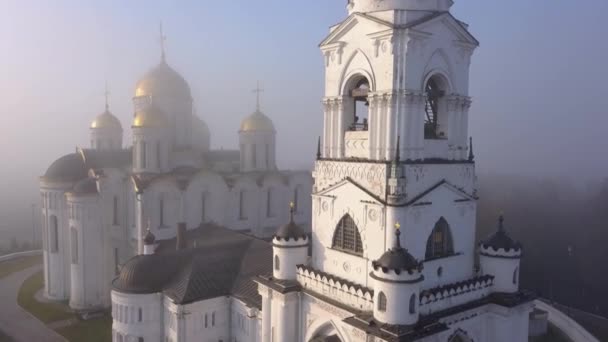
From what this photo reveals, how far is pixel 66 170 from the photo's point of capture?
29000 mm

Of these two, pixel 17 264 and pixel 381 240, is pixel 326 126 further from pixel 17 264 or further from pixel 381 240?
pixel 17 264

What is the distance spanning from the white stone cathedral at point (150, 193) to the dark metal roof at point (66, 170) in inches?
2.5

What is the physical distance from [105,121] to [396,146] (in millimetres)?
31273

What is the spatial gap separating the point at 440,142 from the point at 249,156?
64.9 ft

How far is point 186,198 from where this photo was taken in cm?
2605

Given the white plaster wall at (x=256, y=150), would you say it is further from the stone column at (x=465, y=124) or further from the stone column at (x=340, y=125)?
the stone column at (x=465, y=124)

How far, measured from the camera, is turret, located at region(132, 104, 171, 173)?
2675 centimetres

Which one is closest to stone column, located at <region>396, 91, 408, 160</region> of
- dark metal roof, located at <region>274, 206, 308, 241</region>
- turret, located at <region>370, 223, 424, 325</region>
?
turret, located at <region>370, 223, 424, 325</region>

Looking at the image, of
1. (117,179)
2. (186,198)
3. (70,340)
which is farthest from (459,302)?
(117,179)

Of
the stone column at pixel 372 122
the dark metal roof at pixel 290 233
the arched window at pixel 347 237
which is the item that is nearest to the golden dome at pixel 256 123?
the dark metal roof at pixel 290 233

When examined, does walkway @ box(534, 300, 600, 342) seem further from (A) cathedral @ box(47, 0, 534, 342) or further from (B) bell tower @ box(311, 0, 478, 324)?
(B) bell tower @ box(311, 0, 478, 324)

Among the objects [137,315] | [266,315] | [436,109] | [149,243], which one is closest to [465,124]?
[436,109]

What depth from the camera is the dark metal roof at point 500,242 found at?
13.3 metres

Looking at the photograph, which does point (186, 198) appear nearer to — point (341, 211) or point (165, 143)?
point (165, 143)
